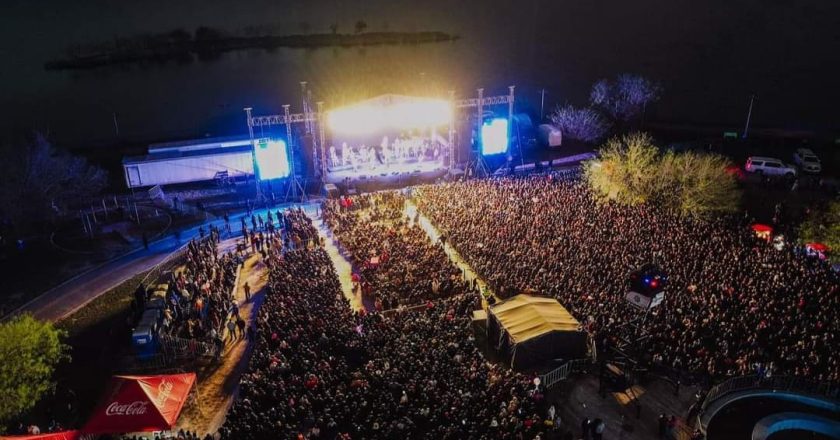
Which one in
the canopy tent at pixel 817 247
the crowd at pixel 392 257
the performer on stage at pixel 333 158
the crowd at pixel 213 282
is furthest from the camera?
the performer on stage at pixel 333 158

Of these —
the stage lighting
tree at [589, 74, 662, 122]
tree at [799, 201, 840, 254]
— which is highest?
tree at [589, 74, 662, 122]

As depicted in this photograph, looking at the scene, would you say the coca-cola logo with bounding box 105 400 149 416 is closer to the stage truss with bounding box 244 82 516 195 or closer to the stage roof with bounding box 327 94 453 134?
the stage truss with bounding box 244 82 516 195

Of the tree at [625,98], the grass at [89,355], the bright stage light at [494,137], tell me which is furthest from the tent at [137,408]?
the tree at [625,98]

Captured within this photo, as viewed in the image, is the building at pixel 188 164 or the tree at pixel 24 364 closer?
the tree at pixel 24 364

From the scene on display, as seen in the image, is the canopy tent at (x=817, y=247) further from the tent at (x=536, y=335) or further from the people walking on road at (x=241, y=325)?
the people walking on road at (x=241, y=325)

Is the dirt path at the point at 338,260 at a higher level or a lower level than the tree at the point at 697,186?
lower

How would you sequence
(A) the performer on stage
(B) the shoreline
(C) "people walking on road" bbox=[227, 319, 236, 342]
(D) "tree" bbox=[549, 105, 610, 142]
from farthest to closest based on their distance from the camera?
(B) the shoreline → (D) "tree" bbox=[549, 105, 610, 142] → (A) the performer on stage → (C) "people walking on road" bbox=[227, 319, 236, 342]

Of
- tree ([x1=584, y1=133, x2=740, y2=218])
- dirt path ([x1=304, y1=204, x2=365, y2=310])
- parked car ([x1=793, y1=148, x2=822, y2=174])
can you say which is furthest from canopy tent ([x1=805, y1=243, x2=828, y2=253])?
dirt path ([x1=304, y1=204, x2=365, y2=310])
